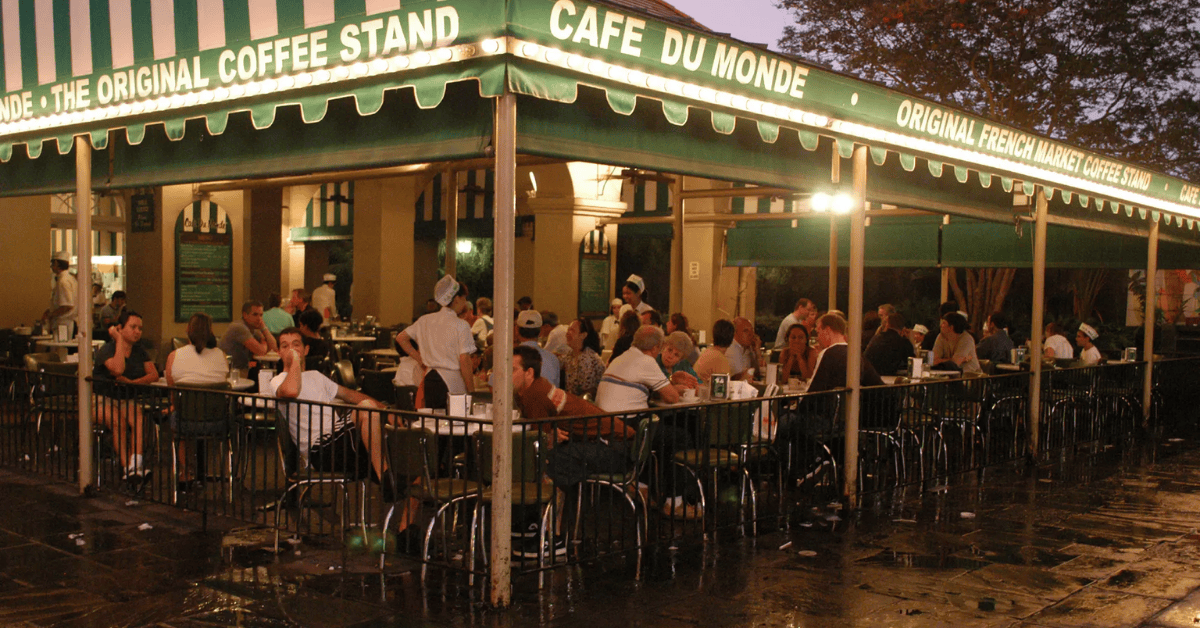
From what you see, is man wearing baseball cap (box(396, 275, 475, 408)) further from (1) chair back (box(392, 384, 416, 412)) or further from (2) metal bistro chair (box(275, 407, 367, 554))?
(2) metal bistro chair (box(275, 407, 367, 554))

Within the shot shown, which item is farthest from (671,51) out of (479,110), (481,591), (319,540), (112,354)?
(112,354)

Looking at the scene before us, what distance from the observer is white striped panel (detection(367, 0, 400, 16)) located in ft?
18.2

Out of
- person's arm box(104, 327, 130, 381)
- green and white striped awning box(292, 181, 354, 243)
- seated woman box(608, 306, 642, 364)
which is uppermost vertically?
green and white striped awning box(292, 181, 354, 243)

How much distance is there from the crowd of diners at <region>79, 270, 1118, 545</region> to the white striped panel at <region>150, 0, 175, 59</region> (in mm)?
2029

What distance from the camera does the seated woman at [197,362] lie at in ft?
27.1

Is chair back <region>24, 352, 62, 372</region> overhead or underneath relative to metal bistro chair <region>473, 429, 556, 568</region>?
overhead

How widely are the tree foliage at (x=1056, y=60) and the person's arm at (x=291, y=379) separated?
16.6 m

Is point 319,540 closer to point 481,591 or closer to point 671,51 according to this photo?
point 481,591

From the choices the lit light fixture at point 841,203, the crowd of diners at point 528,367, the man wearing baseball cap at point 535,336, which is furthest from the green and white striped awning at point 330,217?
the man wearing baseball cap at point 535,336

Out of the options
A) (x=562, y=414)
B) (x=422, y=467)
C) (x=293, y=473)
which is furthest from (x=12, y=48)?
(x=562, y=414)

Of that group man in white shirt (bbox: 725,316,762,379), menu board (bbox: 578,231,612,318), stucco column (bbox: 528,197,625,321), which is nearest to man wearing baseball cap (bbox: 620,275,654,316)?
man in white shirt (bbox: 725,316,762,379)

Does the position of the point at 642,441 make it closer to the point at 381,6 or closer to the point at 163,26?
the point at 381,6

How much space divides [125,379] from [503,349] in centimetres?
470

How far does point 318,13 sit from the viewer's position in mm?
6020
